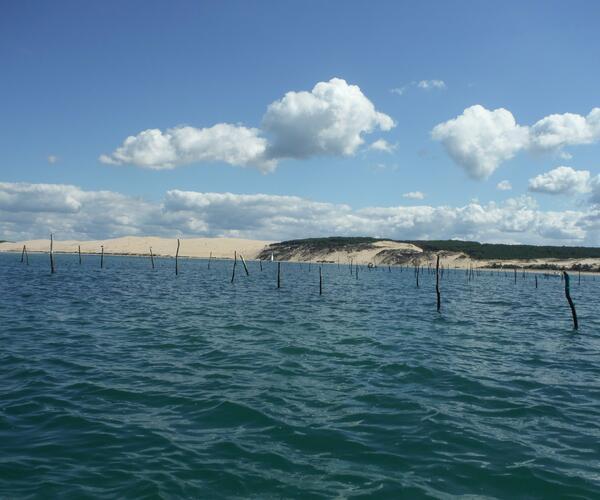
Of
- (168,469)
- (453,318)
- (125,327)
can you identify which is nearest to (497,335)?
(453,318)

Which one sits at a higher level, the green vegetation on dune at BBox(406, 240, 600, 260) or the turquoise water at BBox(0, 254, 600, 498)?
the green vegetation on dune at BBox(406, 240, 600, 260)

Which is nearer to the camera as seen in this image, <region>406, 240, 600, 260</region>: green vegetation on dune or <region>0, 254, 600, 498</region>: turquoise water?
<region>0, 254, 600, 498</region>: turquoise water

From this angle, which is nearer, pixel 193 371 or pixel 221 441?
pixel 221 441

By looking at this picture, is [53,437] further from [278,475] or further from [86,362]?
[86,362]

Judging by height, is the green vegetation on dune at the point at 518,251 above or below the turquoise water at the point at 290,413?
above

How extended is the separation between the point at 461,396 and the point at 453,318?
19784 millimetres

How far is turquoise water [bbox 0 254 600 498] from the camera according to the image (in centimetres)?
817

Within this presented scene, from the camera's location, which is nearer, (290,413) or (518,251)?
(290,413)

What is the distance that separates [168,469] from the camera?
8367 mm

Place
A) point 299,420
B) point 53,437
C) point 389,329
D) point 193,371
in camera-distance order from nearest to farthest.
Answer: point 53,437 → point 299,420 → point 193,371 → point 389,329

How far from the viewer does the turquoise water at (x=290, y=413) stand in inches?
322

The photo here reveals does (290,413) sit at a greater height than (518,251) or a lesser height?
lesser

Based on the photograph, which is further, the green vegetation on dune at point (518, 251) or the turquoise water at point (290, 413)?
the green vegetation on dune at point (518, 251)

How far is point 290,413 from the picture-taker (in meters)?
11.5
